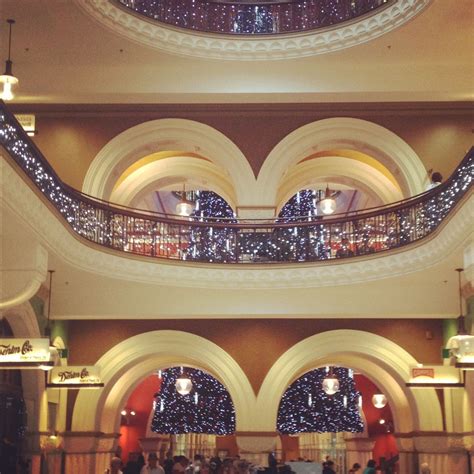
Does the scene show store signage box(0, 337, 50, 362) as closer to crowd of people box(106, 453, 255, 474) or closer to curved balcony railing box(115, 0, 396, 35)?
crowd of people box(106, 453, 255, 474)

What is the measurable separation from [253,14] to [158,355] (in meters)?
7.55

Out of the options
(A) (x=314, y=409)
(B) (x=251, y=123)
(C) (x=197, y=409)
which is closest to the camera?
(B) (x=251, y=123)

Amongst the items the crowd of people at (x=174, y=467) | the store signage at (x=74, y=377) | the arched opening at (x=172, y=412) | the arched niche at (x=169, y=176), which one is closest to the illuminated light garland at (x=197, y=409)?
the arched opening at (x=172, y=412)

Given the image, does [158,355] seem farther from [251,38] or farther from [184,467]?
[251,38]

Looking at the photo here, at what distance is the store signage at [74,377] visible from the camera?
15.7m

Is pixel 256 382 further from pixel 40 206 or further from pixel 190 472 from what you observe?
pixel 40 206

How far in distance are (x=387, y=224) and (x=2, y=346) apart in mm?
7401

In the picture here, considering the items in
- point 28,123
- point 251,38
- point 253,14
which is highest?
point 253,14

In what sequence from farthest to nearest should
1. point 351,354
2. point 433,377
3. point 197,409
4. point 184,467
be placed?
point 197,409 < point 351,354 < point 433,377 < point 184,467

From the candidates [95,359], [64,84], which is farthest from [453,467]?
[64,84]

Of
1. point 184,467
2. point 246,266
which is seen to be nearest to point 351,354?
point 246,266

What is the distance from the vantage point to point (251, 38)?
17875mm

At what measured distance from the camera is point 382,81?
18328 mm

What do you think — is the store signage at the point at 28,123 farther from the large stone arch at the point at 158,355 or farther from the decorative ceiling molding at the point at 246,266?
the large stone arch at the point at 158,355
